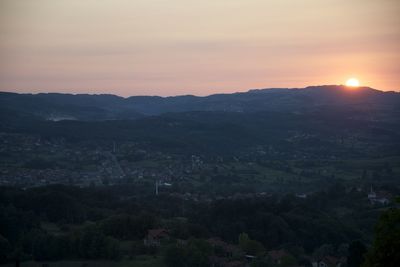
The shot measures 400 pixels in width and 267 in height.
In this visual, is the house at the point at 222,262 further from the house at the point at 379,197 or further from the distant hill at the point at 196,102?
the distant hill at the point at 196,102

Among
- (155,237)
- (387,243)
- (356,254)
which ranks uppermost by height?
(387,243)

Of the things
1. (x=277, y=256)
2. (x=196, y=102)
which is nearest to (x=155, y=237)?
(x=277, y=256)

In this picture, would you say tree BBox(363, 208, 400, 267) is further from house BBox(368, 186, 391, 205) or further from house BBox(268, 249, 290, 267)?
house BBox(368, 186, 391, 205)

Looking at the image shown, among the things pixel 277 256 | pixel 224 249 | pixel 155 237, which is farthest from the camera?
pixel 155 237

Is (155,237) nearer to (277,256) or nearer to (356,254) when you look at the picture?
(277,256)

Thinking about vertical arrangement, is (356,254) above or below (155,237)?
above

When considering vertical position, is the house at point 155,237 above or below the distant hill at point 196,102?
below

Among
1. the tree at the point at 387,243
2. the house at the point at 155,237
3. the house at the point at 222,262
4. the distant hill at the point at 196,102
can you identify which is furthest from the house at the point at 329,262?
the distant hill at the point at 196,102
